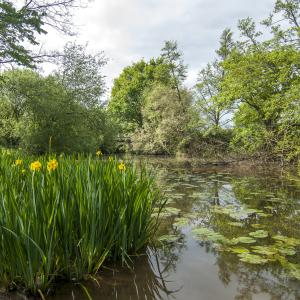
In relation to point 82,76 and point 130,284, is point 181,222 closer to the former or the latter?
point 130,284

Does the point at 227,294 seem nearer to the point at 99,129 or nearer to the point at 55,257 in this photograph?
the point at 55,257

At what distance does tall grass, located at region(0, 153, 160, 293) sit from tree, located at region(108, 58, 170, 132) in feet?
92.4

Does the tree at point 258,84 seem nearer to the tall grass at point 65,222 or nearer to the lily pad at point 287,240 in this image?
the lily pad at point 287,240

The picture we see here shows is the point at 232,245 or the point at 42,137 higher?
the point at 42,137

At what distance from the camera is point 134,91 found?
3381cm

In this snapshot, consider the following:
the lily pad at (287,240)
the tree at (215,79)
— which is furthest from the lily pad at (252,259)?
the tree at (215,79)

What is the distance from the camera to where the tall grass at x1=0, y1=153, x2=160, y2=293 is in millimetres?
2025

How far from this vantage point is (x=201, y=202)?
5965mm

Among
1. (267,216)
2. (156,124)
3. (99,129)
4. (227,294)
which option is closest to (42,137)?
(99,129)

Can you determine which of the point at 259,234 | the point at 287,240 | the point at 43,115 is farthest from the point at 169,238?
the point at 43,115

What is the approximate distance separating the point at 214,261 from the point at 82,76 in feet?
45.0

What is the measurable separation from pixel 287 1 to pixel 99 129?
12.0 metres

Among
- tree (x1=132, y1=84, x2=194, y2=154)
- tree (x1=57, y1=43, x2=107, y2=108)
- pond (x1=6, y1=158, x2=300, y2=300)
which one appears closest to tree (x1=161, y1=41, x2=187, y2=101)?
tree (x1=132, y1=84, x2=194, y2=154)

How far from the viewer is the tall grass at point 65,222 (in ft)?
6.64
